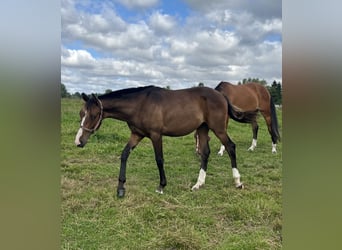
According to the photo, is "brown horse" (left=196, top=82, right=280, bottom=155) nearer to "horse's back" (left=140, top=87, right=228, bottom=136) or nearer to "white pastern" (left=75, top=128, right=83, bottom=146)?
"horse's back" (left=140, top=87, right=228, bottom=136)

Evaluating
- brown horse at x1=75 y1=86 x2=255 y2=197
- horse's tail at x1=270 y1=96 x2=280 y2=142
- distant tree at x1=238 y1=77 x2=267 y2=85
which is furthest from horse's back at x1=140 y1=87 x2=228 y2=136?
horse's tail at x1=270 y1=96 x2=280 y2=142

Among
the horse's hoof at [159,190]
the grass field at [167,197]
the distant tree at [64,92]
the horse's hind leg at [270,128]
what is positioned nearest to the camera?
the distant tree at [64,92]

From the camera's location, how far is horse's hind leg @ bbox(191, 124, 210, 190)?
71.6 inches

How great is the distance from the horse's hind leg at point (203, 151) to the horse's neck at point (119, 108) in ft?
1.45

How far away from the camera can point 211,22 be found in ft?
5.18

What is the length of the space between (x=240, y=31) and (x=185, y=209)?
1.03 meters

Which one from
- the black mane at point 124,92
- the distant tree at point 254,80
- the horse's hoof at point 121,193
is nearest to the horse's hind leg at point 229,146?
the distant tree at point 254,80

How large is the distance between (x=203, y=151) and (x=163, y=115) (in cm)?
34

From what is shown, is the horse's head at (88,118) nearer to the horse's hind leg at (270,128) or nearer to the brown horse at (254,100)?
the brown horse at (254,100)

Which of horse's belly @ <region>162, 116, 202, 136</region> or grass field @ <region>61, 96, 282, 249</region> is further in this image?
horse's belly @ <region>162, 116, 202, 136</region>

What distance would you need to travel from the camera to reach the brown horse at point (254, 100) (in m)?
1.65

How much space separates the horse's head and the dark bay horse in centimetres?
70
